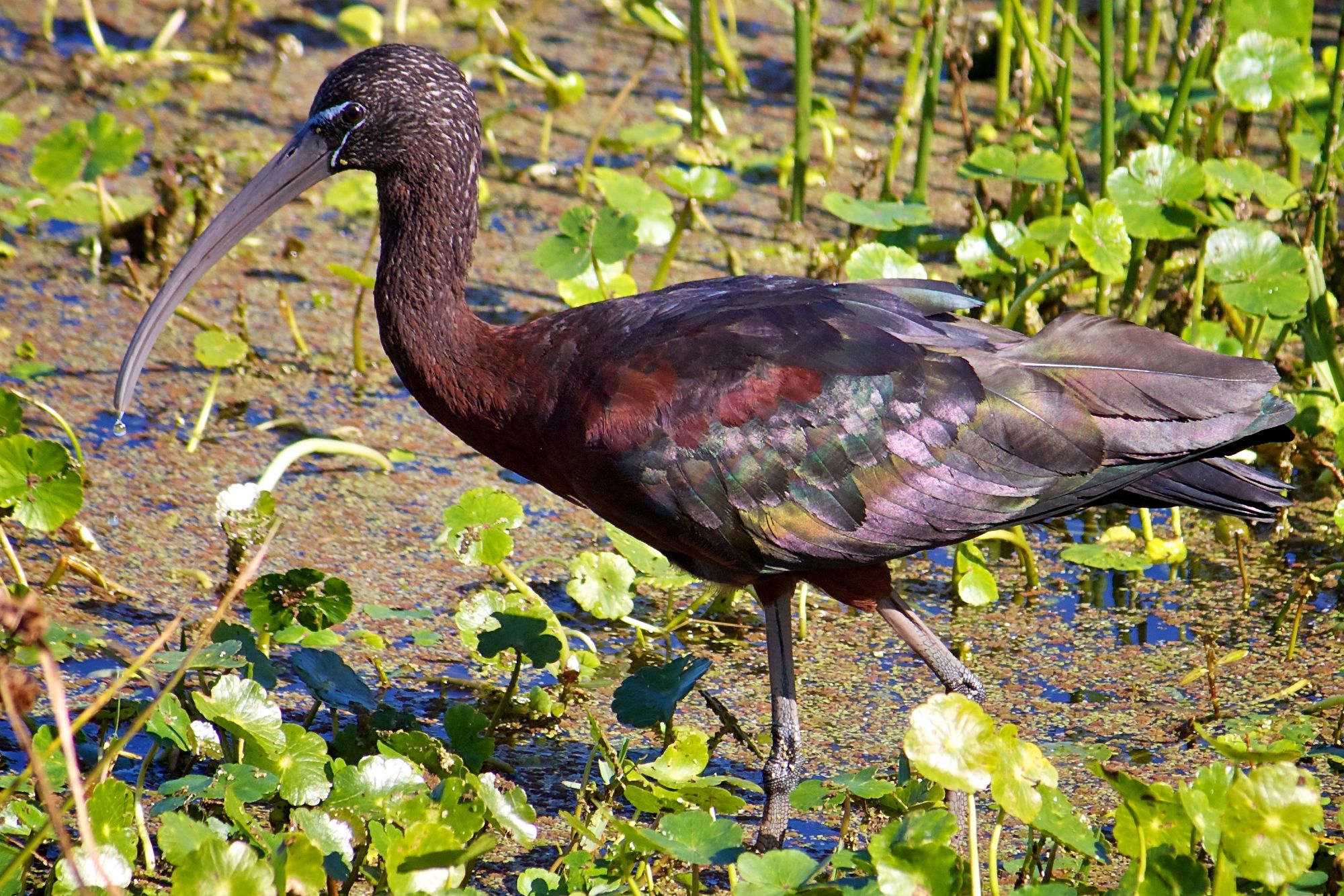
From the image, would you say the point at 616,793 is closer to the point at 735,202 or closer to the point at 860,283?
the point at 860,283

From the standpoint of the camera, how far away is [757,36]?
7.51 meters

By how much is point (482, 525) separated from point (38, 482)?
0.96 meters

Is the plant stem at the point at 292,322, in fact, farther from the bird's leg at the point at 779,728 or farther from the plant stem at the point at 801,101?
the bird's leg at the point at 779,728

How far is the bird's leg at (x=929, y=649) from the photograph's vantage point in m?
3.39

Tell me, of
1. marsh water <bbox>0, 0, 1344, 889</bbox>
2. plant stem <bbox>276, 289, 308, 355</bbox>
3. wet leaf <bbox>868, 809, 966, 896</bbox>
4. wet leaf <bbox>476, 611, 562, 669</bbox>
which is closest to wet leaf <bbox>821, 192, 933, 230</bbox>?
marsh water <bbox>0, 0, 1344, 889</bbox>

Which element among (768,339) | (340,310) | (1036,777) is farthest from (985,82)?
(1036,777)

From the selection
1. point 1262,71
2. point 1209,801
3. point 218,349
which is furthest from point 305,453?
point 1262,71

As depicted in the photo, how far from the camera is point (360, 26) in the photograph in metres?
6.73

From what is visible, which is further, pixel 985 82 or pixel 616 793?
pixel 985 82

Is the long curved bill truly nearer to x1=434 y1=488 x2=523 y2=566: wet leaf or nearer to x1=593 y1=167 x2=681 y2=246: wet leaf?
x1=434 y1=488 x2=523 y2=566: wet leaf

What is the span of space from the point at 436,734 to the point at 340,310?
226cm

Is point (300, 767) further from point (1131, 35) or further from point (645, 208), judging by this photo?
point (1131, 35)

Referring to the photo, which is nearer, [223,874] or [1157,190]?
[223,874]

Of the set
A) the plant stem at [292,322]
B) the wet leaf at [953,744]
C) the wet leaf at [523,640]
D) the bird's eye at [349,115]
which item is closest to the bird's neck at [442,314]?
the bird's eye at [349,115]
